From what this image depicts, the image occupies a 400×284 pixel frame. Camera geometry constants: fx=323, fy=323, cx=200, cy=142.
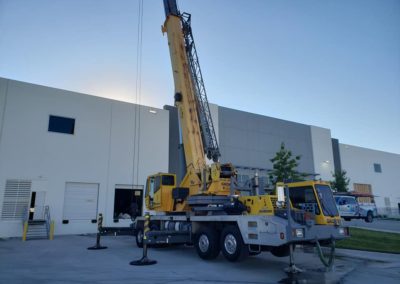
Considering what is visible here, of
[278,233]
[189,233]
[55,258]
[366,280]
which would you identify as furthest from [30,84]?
[366,280]

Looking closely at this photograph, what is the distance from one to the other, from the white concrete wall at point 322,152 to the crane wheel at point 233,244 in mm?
28885

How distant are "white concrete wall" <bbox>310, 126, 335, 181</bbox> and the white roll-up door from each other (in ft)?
81.3

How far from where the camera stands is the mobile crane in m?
8.52

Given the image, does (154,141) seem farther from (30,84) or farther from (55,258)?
(55,258)

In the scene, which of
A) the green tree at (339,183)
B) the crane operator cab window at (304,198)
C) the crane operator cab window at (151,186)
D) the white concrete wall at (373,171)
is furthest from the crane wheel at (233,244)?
the white concrete wall at (373,171)

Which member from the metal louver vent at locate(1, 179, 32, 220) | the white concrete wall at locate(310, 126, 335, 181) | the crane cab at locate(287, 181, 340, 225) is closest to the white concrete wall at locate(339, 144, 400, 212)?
the white concrete wall at locate(310, 126, 335, 181)

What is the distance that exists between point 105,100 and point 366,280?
18945 millimetres

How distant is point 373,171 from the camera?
43.2 metres

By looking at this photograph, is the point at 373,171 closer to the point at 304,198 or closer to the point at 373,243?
the point at 373,243

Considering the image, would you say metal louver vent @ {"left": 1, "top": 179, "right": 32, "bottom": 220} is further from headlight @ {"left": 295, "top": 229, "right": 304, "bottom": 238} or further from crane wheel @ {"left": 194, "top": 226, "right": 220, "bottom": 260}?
headlight @ {"left": 295, "top": 229, "right": 304, "bottom": 238}

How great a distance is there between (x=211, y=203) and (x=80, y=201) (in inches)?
494

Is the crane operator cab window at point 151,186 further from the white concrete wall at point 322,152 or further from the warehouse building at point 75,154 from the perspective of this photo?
the white concrete wall at point 322,152

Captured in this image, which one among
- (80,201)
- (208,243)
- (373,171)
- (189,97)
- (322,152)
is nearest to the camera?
(208,243)

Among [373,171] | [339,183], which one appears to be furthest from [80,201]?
[373,171]
